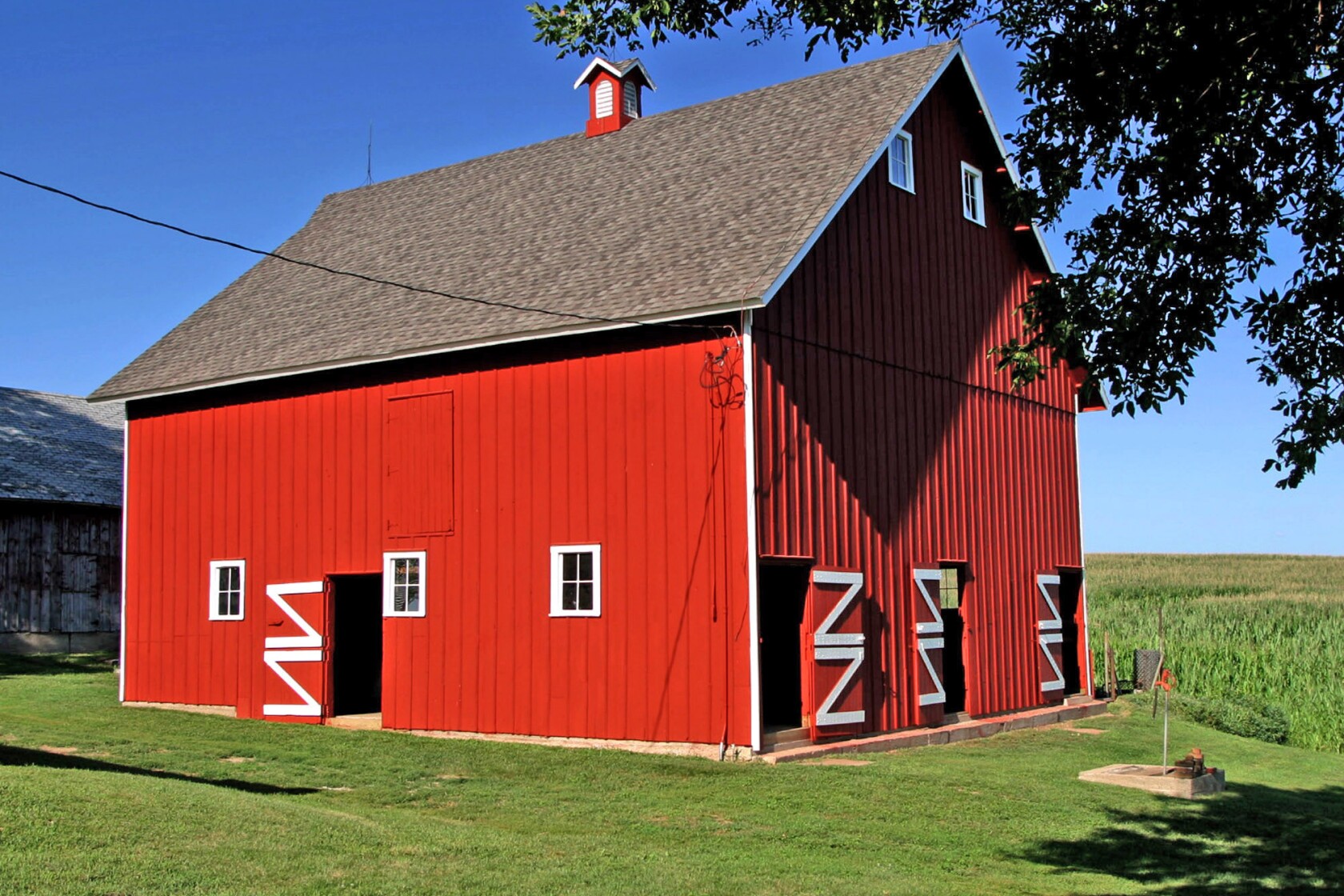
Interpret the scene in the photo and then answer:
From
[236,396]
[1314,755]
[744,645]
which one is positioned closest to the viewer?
[744,645]

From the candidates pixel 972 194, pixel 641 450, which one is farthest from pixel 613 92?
pixel 641 450

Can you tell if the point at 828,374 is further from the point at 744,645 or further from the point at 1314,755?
the point at 1314,755

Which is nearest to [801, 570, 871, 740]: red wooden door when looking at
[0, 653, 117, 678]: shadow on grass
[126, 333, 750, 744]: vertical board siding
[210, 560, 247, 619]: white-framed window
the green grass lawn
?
the green grass lawn

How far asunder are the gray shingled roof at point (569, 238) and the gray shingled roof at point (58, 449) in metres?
8.37

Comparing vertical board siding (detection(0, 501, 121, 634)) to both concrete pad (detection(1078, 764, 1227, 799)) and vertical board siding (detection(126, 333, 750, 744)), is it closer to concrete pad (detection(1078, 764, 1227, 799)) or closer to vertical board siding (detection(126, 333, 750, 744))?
vertical board siding (detection(126, 333, 750, 744))

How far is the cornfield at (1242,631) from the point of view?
81.8 ft

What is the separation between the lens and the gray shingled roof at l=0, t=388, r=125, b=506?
30.2 m

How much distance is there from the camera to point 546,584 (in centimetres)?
1725

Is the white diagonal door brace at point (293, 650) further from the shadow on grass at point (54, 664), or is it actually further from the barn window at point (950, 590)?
the barn window at point (950, 590)

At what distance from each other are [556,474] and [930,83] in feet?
25.9

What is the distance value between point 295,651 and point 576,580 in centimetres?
531

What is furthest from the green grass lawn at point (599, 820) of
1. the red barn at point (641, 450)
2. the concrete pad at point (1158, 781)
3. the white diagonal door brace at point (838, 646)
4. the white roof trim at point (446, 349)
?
the white roof trim at point (446, 349)

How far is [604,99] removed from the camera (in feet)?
78.3

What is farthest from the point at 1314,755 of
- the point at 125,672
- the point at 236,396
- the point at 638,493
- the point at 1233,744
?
the point at 125,672
